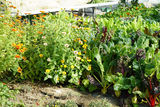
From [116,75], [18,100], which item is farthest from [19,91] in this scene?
[116,75]

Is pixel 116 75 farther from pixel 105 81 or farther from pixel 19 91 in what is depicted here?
pixel 19 91

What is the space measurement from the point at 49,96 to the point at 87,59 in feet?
2.95

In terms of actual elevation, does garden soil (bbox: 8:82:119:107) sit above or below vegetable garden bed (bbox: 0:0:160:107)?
below

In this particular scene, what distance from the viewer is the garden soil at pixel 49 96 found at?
3.32 meters

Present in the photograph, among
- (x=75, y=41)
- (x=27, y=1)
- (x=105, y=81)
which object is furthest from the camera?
(x=27, y=1)

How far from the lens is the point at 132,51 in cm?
356

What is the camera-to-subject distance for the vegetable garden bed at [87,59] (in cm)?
328

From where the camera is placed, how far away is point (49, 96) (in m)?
3.52

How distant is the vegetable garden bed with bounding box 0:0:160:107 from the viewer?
3.28m

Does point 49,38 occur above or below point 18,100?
above

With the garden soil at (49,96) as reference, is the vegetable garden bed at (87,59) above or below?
above

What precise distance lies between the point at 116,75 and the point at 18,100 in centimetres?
167

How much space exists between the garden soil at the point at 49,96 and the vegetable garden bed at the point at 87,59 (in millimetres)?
127

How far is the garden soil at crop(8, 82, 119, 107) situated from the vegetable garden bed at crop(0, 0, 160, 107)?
127 millimetres
